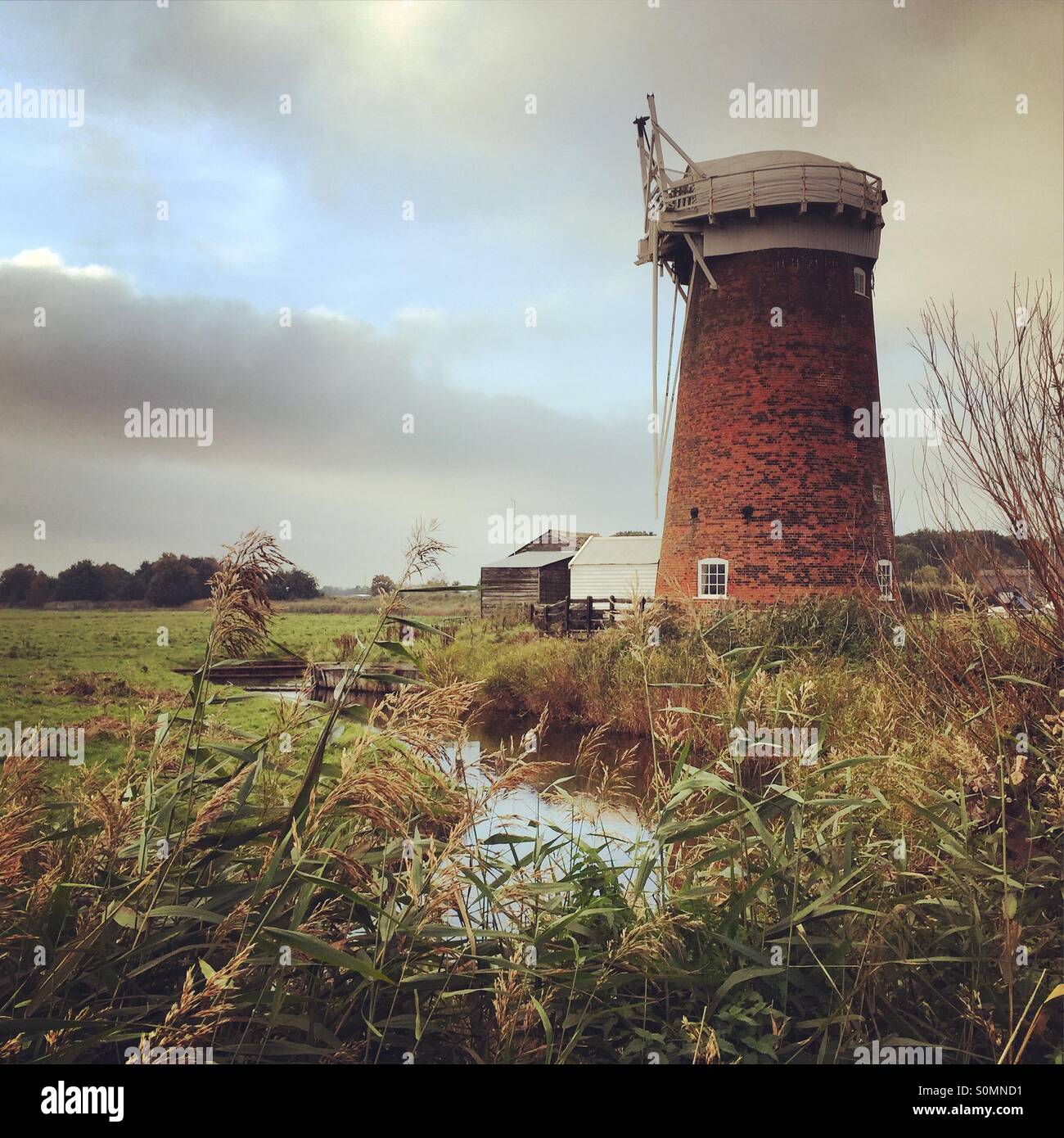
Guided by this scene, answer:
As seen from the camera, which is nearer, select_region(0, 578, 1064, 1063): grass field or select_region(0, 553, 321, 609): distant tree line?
select_region(0, 578, 1064, 1063): grass field

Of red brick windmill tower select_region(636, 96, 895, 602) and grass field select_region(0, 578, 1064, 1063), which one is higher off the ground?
red brick windmill tower select_region(636, 96, 895, 602)

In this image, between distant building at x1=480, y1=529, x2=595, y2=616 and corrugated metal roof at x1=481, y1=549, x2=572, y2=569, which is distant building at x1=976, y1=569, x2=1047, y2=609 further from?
corrugated metal roof at x1=481, y1=549, x2=572, y2=569

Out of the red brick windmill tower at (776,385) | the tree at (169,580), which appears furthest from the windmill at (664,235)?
the tree at (169,580)

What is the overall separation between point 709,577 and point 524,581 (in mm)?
16771

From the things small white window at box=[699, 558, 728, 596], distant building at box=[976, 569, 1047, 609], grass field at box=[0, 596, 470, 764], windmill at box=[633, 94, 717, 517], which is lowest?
grass field at box=[0, 596, 470, 764]

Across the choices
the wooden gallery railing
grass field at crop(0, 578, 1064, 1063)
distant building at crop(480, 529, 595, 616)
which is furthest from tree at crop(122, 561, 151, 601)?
Result: distant building at crop(480, 529, 595, 616)

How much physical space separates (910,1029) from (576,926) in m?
1.01

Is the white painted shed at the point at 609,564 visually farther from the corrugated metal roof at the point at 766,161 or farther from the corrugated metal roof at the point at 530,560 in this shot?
the corrugated metal roof at the point at 766,161

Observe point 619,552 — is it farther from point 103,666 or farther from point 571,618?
point 103,666

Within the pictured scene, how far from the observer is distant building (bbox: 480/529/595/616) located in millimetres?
33500

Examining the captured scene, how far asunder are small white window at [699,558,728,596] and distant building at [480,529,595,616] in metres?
15.0

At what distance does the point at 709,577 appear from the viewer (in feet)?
57.4

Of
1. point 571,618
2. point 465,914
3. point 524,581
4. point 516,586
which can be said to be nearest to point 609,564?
point 524,581
